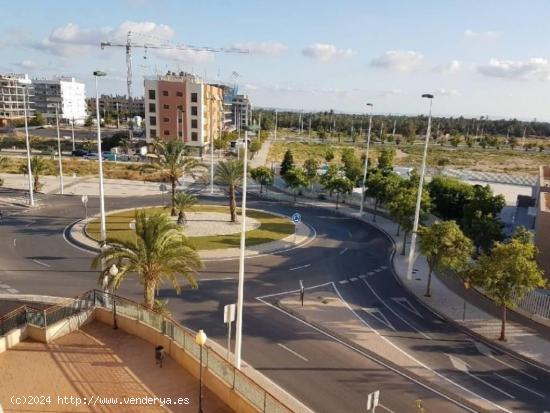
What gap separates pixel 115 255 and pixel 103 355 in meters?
4.92

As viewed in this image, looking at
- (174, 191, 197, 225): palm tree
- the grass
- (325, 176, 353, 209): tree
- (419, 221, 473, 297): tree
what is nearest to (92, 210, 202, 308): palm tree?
the grass

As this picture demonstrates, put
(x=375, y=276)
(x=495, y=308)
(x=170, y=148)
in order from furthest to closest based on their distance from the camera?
(x=170, y=148) → (x=375, y=276) → (x=495, y=308)

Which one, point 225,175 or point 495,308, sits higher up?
point 225,175

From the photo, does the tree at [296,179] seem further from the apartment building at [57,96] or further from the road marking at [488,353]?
the apartment building at [57,96]

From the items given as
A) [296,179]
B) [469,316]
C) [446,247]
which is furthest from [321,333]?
[296,179]

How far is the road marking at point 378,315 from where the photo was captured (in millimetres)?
22736

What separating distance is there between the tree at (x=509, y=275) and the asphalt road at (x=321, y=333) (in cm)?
249

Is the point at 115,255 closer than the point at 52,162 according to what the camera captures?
Yes

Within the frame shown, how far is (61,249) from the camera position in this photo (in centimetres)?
3234

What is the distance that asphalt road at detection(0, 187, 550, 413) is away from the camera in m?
17.0

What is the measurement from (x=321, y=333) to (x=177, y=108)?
252 feet

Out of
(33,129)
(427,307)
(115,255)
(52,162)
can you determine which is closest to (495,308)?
(427,307)

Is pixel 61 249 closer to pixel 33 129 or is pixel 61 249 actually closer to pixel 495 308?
pixel 495 308

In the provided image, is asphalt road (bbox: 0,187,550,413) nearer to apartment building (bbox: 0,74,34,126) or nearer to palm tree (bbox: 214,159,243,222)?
palm tree (bbox: 214,159,243,222)
